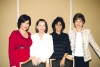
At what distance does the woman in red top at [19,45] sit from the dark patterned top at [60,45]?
1.62ft

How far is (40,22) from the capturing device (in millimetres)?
2719

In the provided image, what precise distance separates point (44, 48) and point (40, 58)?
19cm

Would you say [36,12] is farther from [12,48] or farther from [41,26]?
[12,48]

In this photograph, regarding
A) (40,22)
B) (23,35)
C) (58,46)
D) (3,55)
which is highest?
(40,22)

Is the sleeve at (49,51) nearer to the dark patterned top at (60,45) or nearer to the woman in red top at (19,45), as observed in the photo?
the dark patterned top at (60,45)

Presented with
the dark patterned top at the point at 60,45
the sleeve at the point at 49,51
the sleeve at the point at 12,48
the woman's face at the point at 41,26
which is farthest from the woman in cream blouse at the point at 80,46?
the sleeve at the point at 12,48

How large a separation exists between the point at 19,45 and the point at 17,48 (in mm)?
61

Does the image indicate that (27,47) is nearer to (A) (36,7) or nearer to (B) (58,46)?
(B) (58,46)

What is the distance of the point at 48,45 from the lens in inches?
107

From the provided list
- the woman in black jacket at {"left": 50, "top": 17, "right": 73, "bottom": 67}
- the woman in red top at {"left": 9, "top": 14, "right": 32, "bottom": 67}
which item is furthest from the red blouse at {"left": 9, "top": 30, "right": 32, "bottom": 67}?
the woman in black jacket at {"left": 50, "top": 17, "right": 73, "bottom": 67}

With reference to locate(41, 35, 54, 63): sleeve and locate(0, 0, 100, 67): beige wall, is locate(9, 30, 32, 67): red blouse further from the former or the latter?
A: locate(0, 0, 100, 67): beige wall

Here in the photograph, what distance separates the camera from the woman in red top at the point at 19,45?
247 cm

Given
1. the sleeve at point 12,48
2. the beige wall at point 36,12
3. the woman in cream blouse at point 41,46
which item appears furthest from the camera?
the beige wall at point 36,12

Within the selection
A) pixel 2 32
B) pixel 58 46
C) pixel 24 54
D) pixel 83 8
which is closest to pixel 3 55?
A: pixel 2 32
